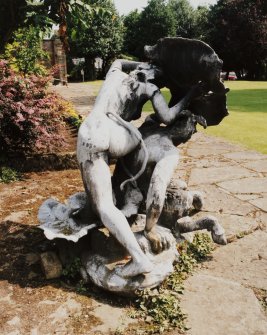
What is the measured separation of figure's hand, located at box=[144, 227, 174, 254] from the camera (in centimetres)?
284

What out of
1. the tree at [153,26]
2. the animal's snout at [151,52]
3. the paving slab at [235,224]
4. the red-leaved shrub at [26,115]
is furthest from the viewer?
the tree at [153,26]

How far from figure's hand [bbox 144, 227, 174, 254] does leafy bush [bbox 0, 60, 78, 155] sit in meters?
3.36

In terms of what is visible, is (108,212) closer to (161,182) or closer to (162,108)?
(161,182)

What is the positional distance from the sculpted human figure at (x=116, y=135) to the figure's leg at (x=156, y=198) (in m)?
0.19

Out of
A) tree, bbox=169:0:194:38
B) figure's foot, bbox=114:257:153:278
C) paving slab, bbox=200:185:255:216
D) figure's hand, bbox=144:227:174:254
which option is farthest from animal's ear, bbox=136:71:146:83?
tree, bbox=169:0:194:38

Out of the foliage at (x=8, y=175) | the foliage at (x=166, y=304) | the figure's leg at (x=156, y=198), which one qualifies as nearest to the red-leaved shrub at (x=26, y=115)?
the foliage at (x=8, y=175)

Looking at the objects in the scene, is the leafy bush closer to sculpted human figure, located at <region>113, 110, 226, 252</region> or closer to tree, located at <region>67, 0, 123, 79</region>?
sculpted human figure, located at <region>113, 110, 226, 252</region>

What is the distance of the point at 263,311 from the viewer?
99.4 inches

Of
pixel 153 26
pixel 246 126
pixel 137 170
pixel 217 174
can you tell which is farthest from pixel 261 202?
pixel 153 26

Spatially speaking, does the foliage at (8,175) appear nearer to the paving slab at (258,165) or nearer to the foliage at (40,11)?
the foliage at (40,11)

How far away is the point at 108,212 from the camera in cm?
269

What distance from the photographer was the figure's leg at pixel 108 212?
101 inches

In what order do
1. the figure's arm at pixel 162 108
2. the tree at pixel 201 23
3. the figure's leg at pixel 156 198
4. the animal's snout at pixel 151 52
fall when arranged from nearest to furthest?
1. the figure's leg at pixel 156 198
2. the figure's arm at pixel 162 108
3. the animal's snout at pixel 151 52
4. the tree at pixel 201 23

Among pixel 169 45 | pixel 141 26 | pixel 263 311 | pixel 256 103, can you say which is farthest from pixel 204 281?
pixel 141 26
